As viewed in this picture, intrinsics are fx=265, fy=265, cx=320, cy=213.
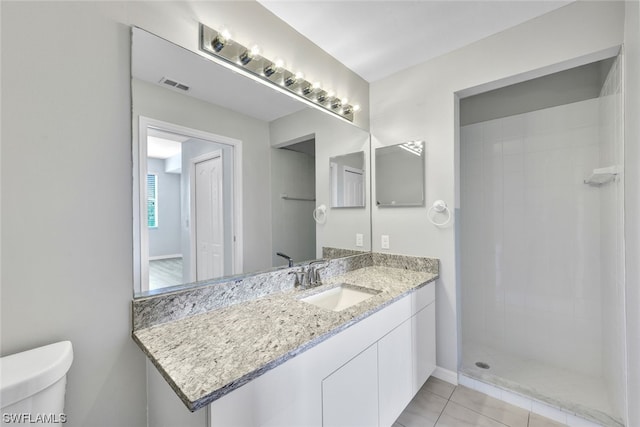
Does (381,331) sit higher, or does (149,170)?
(149,170)

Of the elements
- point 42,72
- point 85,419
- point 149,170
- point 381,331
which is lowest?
point 85,419

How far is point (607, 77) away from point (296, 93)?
207cm

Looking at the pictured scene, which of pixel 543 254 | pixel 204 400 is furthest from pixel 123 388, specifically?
pixel 543 254

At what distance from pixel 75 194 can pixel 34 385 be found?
1.91 ft

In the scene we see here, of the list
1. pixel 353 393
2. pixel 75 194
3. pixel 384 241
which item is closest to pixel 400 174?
pixel 384 241

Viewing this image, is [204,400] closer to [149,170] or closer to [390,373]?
[149,170]

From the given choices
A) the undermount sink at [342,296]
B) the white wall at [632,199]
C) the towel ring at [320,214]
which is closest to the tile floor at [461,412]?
the white wall at [632,199]

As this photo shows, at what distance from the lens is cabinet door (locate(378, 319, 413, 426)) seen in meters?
1.35

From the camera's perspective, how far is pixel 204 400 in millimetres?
672

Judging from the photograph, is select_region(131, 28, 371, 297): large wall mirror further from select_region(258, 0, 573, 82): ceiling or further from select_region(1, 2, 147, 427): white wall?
select_region(258, 0, 573, 82): ceiling

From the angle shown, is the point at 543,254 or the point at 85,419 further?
the point at 543,254

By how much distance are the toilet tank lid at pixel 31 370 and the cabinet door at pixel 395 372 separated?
1.23m

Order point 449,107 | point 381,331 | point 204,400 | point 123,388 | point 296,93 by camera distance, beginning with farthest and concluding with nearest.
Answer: point 449,107, point 296,93, point 381,331, point 123,388, point 204,400

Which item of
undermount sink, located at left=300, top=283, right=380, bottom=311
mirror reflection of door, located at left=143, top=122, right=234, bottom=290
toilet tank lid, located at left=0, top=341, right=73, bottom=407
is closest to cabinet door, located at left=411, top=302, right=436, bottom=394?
undermount sink, located at left=300, top=283, right=380, bottom=311
